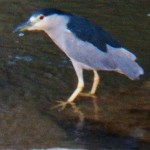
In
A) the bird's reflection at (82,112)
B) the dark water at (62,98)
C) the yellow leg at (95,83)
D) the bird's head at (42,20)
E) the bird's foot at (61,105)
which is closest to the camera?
the dark water at (62,98)

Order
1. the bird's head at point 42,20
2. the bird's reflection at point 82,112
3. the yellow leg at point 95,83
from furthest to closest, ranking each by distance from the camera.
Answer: the yellow leg at point 95,83 → the bird's head at point 42,20 → the bird's reflection at point 82,112

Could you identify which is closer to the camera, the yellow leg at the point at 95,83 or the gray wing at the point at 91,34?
the gray wing at the point at 91,34

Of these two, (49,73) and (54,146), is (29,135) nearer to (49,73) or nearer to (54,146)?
(54,146)

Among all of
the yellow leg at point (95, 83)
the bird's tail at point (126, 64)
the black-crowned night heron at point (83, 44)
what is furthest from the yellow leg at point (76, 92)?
the bird's tail at point (126, 64)

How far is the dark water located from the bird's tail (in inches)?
11.6

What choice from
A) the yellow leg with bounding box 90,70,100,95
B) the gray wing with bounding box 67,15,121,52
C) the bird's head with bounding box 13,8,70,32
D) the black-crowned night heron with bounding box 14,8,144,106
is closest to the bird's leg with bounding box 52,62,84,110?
the black-crowned night heron with bounding box 14,8,144,106

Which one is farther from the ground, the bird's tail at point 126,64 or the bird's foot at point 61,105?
the bird's tail at point 126,64

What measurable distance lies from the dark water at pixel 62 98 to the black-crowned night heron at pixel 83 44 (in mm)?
289

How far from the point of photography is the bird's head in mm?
7066

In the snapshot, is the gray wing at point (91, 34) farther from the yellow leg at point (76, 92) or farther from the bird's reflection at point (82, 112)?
the bird's reflection at point (82, 112)

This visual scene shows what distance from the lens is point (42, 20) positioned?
7098mm

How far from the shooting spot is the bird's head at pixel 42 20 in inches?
278

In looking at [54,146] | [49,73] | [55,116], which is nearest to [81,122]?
[55,116]

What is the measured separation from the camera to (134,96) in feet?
24.0
